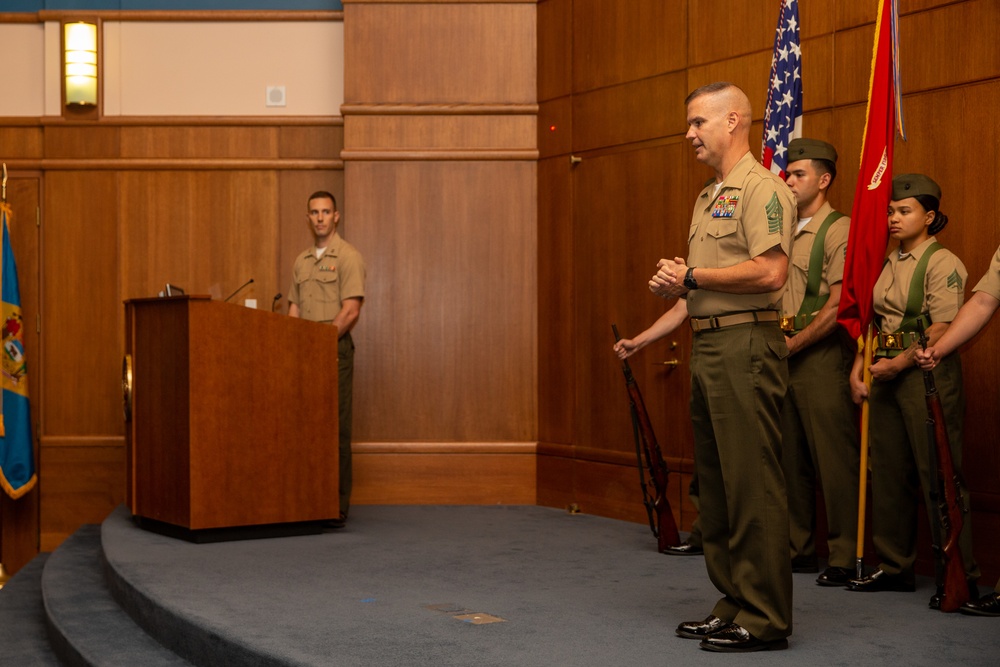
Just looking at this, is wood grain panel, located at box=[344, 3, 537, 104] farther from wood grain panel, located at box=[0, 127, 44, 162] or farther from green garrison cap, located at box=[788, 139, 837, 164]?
green garrison cap, located at box=[788, 139, 837, 164]

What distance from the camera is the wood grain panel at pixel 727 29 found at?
4.86 metres

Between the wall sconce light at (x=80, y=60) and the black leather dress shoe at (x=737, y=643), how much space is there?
5.01 m

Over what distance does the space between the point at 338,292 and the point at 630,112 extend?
5.59ft

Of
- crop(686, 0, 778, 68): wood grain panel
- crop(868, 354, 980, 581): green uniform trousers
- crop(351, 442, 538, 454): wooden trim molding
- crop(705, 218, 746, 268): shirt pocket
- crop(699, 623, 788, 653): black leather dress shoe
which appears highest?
crop(686, 0, 778, 68): wood grain panel

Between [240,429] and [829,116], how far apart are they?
9.09 feet

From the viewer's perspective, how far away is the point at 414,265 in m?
6.11

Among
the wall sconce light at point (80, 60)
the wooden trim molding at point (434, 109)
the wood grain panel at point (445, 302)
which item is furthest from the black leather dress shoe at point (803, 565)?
the wall sconce light at point (80, 60)

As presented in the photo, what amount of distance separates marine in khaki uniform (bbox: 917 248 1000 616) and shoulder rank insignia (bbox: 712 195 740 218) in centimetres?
99

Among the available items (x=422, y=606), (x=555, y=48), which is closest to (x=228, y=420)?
(x=422, y=606)

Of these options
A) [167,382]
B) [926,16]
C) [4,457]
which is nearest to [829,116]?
[926,16]

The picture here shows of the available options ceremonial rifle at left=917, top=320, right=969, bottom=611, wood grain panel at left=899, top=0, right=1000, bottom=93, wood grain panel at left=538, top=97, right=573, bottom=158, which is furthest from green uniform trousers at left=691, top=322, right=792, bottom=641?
wood grain panel at left=538, top=97, right=573, bottom=158

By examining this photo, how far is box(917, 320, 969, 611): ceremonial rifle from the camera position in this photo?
335 centimetres

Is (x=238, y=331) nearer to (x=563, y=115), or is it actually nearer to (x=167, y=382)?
(x=167, y=382)

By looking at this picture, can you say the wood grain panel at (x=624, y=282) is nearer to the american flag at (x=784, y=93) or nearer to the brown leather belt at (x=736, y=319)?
the american flag at (x=784, y=93)
